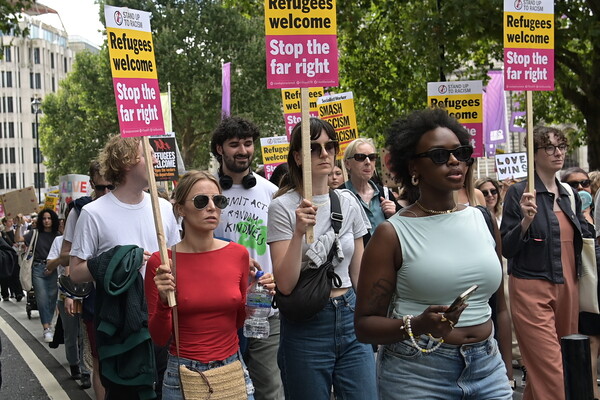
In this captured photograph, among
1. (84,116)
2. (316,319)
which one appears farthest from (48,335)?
(84,116)

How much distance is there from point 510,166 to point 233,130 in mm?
8860

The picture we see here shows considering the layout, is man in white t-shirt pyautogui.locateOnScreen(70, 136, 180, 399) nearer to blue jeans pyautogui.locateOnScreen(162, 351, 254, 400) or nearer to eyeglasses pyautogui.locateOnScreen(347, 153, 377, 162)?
blue jeans pyautogui.locateOnScreen(162, 351, 254, 400)

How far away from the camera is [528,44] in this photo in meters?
7.40

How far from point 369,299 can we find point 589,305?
384cm

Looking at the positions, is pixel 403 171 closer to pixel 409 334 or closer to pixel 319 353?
pixel 409 334

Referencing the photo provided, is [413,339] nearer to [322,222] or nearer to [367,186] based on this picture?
[322,222]

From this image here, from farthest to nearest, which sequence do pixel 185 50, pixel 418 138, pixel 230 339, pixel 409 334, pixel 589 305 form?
pixel 185 50 < pixel 589 305 < pixel 230 339 < pixel 418 138 < pixel 409 334

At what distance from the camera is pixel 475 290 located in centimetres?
349

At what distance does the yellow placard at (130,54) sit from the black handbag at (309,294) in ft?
5.04

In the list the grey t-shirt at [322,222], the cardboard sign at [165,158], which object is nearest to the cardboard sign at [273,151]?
the cardboard sign at [165,158]

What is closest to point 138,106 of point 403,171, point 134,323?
point 134,323

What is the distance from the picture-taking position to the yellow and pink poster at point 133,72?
17.7 ft

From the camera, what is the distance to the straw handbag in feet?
14.5

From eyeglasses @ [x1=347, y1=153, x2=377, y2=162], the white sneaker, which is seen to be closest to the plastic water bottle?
eyeglasses @ [x1=347, y1=153, x2=377, y2=162]
